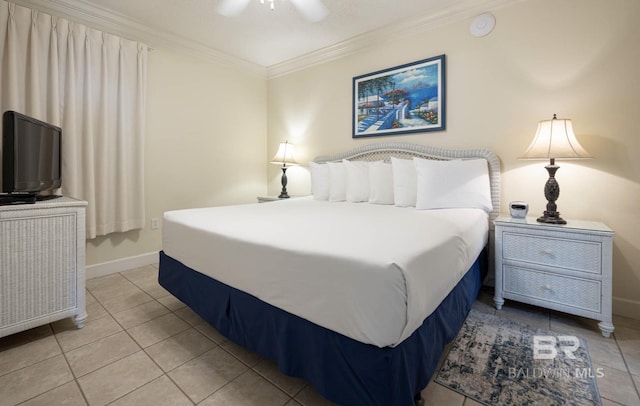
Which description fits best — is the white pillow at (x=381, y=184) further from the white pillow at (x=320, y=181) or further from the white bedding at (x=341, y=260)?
the white bedding at (x=341, y=260)

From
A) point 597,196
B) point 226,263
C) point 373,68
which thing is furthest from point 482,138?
point 226,263

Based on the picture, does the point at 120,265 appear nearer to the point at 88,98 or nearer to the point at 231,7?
the point at 88,98

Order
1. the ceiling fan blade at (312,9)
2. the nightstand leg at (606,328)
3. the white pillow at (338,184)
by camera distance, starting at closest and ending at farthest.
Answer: the nightstand leg at (606,328) → the ceiling fan blade at (312,9) → the white pillow at (338,184)

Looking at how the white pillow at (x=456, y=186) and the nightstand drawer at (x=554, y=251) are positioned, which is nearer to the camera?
the nightstand drawer at (x=554, y=251)

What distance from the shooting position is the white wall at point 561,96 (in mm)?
2004

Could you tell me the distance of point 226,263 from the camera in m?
1.52

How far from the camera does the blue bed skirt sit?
994mm

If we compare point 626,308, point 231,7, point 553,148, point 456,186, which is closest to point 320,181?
point 456,186

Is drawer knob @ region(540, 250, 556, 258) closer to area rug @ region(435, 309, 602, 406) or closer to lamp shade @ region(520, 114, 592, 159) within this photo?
area rug @ region(435, 309, 602, 406)

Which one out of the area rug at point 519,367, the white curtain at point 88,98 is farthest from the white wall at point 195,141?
the area rug at point 519,367

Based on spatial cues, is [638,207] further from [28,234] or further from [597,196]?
[28,234]

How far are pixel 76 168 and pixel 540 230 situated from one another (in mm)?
3693

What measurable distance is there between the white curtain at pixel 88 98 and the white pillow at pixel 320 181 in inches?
71.3

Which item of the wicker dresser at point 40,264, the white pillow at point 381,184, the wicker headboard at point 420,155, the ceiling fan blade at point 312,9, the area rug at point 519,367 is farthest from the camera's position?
the white pillow at point 381,184
